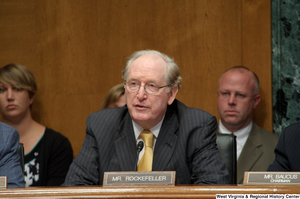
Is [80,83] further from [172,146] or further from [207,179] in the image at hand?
[207,179]

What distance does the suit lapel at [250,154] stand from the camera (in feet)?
9.02

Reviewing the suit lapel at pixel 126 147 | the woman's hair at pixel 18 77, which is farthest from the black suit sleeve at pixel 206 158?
the woman's hair at pixel 18 77

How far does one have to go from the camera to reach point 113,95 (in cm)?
304

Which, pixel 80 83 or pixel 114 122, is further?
pixel 80 83

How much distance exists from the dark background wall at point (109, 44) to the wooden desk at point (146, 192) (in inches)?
82.3

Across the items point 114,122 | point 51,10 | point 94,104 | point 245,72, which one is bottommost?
point 114,122

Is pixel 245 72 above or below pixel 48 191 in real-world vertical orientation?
above

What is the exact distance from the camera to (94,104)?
131 inches

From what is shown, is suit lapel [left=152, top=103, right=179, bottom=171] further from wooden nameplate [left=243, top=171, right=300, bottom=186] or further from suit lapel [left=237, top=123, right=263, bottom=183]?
suit lapel [left=237, top=123, right=263, bottom=183]

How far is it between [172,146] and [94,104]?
1571 millimetres

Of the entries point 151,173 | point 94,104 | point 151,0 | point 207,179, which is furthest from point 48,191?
point 151,0

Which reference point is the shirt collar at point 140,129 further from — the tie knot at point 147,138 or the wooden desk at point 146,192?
the wooden desk at point 146,192

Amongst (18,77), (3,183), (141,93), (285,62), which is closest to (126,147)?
(141,93)

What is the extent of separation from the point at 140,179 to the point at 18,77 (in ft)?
6.84
